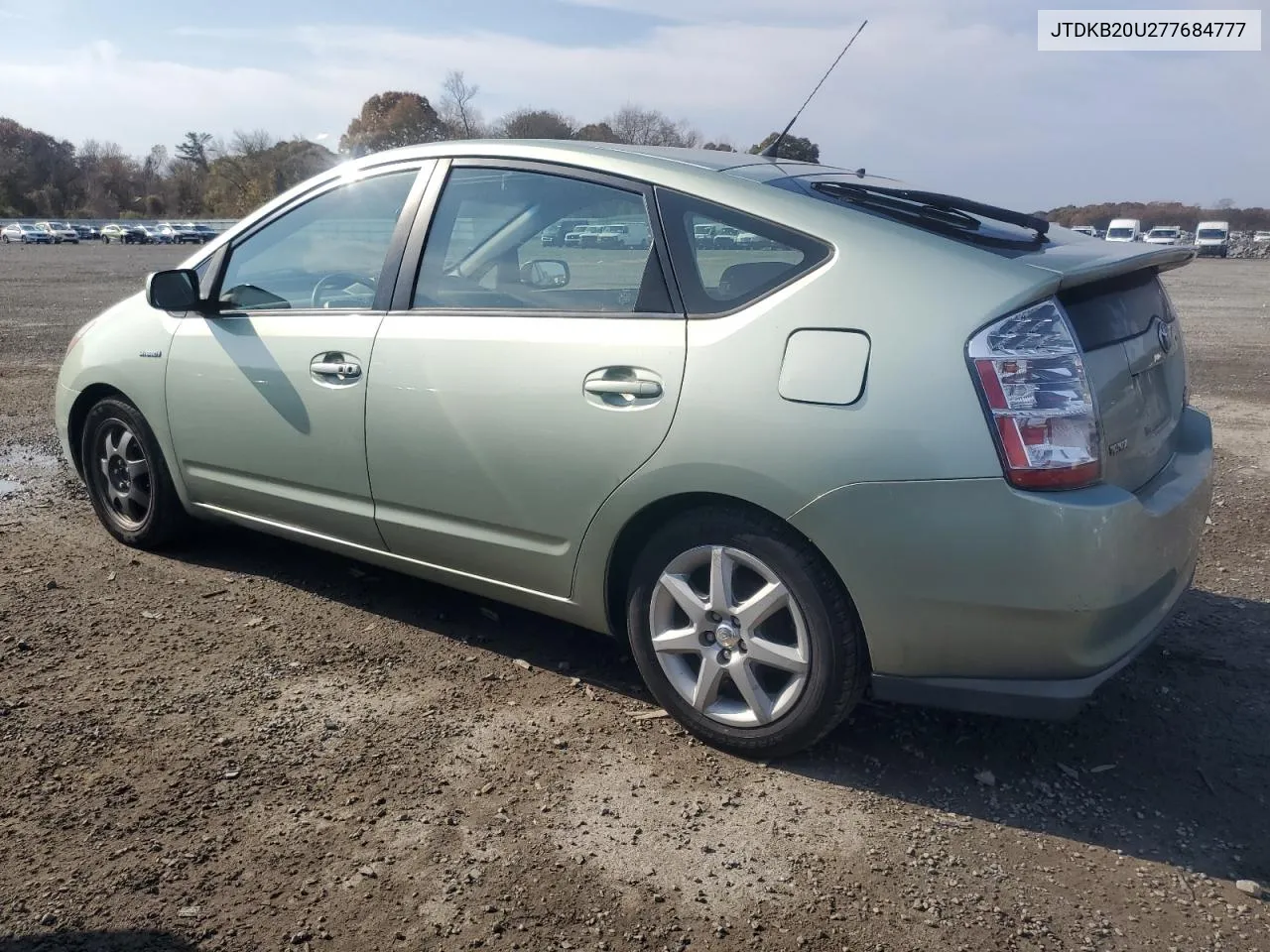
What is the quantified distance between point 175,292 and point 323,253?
2.16 feet

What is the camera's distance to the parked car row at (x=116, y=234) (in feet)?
217

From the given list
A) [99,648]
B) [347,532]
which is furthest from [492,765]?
[99,648]

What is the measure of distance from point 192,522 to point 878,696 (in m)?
3.30

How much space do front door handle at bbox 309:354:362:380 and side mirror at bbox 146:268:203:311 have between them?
817mm

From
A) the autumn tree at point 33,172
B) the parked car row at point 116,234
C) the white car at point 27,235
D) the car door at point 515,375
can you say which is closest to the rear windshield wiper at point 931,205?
the car door at point 515,375

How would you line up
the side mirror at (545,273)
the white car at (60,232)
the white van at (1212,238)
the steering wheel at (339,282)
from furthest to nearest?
the white car at (60,232) < the white van at (1212,238) < the steering wheel at (339,282) < the side mirror at (545,273)

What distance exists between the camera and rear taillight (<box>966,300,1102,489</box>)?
8.55 feet

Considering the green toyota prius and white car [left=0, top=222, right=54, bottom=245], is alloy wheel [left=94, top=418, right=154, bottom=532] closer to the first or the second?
the green toyota prius

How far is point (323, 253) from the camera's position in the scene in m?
4.17

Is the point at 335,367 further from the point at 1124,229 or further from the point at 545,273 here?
the point at 1124,229

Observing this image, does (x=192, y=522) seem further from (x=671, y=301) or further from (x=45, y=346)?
(x=45, y=346)

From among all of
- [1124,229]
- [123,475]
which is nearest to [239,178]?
[1124,229]

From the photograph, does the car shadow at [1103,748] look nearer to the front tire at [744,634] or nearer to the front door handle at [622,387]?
the front tire at [744,634]

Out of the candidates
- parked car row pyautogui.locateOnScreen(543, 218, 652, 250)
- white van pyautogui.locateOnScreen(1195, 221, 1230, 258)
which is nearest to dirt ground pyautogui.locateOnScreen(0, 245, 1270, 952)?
parked car row pyautogui.locateOnScreen(543, 218, 652, 250)
